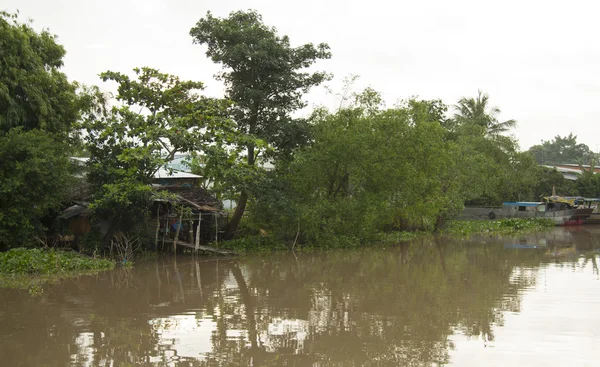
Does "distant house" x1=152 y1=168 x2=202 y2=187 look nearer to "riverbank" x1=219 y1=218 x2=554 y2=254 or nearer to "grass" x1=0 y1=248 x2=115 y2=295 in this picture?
"riverbank" x1=219 y1=218 x2=554 y2=254

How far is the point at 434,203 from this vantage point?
22938 mm

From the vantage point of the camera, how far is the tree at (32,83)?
51.3 ft

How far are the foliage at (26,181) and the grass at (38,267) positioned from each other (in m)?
1.02

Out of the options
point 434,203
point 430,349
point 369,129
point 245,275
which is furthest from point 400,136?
point 430,349

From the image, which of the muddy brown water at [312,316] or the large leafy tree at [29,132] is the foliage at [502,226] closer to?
the muddy brown water at [312,316]

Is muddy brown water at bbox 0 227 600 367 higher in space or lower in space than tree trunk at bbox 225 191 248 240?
lower

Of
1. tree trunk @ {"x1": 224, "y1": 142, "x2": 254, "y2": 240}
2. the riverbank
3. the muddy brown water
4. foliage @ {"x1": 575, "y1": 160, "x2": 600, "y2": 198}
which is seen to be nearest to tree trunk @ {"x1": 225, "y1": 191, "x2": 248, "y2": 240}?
tree trunk @ {"x1": 224, "y1": 142, "x2": 254, "y2": 240}

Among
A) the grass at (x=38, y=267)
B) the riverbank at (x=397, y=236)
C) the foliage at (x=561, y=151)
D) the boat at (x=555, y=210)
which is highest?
the foliage at (x=561, y=151)

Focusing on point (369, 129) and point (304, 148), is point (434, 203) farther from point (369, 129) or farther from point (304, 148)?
point (304, 148)

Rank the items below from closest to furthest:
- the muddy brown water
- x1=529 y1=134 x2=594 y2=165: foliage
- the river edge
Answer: the muddy brown water, the river edge, x1=529 y1=134 x2=594 y2=165: foliage

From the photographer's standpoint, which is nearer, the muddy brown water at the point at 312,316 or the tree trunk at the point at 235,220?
the muddy brown water at the point at 312,316

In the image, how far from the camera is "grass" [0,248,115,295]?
12811mm

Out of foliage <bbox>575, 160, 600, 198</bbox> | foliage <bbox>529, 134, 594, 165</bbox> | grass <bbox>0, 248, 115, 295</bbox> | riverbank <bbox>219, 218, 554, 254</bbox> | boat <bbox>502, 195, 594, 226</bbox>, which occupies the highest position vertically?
foliage <bbox>529, 134, 594, 165</bbox>

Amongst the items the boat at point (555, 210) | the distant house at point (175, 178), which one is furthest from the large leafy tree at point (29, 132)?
the boat at point (555, 210)
